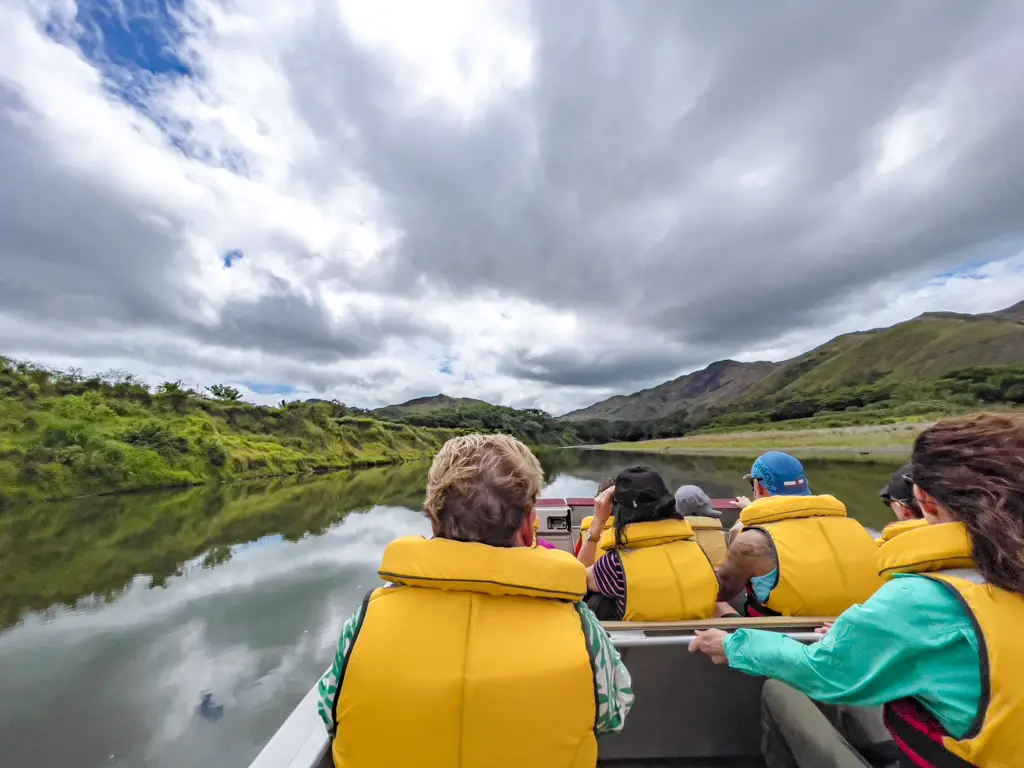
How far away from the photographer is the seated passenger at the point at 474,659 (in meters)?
1.15

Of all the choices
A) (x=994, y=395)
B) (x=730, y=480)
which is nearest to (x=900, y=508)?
(x=730, y=480)

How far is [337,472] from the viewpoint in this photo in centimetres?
3098

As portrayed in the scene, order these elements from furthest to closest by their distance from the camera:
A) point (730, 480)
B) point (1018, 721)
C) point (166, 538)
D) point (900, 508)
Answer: point (730, 480) < point (166, 538) < point (900, 508) < point (1018, 721)

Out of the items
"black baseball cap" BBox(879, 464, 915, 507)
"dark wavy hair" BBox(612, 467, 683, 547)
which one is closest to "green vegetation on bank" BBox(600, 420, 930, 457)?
"black baseball cap" BBox(879, 464, 915, 507)

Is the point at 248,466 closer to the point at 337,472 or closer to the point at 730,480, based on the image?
the point at 337,472

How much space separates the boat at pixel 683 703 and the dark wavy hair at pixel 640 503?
50 centimetres

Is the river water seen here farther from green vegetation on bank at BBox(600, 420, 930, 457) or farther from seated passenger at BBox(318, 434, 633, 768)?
green vegetation on bank at BBox(600, 420, 930, 457)

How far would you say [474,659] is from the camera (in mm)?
1166

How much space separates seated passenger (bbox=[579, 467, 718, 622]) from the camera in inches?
91.5

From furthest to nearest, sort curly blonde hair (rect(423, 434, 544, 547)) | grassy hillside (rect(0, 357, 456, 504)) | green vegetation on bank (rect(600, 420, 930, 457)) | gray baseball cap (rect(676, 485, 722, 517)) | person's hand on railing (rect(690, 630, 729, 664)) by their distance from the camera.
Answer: green vegetation on bank (rect(600, 420, 930, 457)) → grassy hillside (rect(0, 357, 456, 504)) → gray baseball cap (rect(676, 485, 722, 517)) → person's hand on railing (rect(690, 630, 729, 664)) → curly blonde hair (rect(423, 434, 544, 547))

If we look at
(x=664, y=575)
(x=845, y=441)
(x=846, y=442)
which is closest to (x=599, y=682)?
(x=664, y=575)

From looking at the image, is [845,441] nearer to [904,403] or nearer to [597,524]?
[904,403]

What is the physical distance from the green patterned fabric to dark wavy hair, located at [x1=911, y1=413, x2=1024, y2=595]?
3.14 feet

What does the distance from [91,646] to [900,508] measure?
8.04 meters
